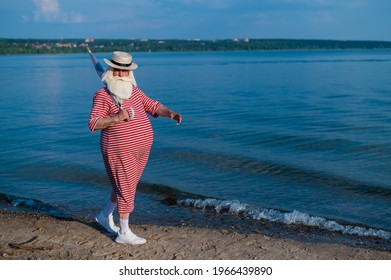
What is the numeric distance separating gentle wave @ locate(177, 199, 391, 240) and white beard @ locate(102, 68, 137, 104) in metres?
3.72

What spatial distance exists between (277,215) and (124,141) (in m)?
3.75

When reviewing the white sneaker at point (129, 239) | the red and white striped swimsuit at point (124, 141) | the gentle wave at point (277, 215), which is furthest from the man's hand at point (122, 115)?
the gentle wave at point (277, 215)

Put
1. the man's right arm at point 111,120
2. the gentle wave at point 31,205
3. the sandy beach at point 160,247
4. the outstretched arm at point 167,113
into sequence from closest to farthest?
the man's right arm at point 111,120
the sandy beach at point 160,247
the outstretched arm at point 167,113
the gentle wave at point 31,205

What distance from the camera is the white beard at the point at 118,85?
6168 mm

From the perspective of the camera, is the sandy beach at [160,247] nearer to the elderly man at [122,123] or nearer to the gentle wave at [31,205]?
the elderly man at [122,123]

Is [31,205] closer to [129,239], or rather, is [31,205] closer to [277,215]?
[129,239]

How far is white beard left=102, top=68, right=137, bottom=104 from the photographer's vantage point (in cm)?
617

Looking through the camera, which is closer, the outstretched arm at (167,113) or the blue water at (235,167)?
the outstretched arm at (167,113)

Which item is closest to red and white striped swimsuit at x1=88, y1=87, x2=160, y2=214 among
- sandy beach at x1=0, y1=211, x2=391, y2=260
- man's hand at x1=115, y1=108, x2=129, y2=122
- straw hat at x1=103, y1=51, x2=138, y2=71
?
man's hand at x1=115, y1=108, x2=129, y2=122

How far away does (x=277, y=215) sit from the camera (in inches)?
360

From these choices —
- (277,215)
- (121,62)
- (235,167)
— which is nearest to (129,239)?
(121,62)

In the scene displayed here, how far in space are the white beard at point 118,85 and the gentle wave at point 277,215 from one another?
372cm

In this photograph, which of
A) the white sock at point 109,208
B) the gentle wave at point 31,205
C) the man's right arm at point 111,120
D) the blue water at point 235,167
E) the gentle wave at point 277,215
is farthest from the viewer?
the blue water at point 235,167

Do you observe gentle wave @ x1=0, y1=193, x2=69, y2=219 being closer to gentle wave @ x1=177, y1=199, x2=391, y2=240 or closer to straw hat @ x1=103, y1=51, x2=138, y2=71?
Answer: gentle wave @ x1=177, y1=199, x2=391, y2=240
